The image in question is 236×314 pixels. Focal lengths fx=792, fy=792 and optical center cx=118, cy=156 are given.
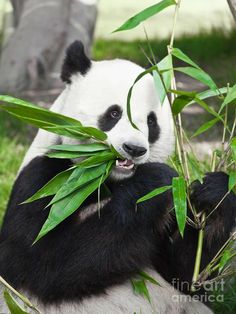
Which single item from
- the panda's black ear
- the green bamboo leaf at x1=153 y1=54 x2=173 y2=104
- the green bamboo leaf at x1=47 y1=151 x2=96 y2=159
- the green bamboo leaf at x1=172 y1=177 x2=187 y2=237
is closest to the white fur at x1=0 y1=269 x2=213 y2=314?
the green bamboo leaf at x1=172 y1=177 x2=187 y2=237

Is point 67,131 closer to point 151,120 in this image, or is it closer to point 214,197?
point 151,120

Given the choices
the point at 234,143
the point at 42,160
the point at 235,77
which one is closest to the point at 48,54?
the point at 235,77

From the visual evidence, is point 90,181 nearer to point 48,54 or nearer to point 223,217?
point 223,217

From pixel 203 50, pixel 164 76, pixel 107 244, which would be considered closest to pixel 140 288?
pixel 107 244

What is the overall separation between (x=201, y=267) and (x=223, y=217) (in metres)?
0.32

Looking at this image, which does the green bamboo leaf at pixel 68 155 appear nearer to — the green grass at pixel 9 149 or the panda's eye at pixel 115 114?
the panda's eye at pixel 115 114

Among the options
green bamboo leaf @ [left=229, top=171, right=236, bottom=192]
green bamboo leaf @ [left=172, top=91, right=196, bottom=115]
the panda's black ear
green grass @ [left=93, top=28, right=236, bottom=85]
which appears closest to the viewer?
green bamboo leaf @ [left=172, top=91, right=196, bottom=115]

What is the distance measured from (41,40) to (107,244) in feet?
17.9

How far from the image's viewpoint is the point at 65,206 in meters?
3.64

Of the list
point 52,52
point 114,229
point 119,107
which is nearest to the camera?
point 114,229

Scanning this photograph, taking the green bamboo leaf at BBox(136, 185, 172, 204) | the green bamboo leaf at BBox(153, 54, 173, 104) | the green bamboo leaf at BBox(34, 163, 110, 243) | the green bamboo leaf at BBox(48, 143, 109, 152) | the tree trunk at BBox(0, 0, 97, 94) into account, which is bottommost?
the green bamboo leaf at BBox(136, 185, 172, 204)

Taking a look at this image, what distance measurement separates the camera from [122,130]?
3.91m

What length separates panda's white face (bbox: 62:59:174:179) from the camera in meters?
3.88

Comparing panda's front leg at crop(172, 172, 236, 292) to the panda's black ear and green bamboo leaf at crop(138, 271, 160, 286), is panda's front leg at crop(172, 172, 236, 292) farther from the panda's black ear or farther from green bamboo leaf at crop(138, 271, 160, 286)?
the panda's black ear
